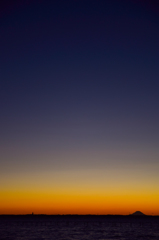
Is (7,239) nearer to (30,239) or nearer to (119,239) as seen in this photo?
(30,239)

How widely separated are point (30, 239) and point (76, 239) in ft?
39.4

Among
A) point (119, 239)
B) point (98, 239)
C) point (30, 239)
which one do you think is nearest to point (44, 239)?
point (30, 239)

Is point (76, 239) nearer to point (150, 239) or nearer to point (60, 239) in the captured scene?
point (60, 239)

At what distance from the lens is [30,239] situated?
70688 mm

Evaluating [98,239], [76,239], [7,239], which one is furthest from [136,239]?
[7,239]

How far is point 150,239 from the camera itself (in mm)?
72875

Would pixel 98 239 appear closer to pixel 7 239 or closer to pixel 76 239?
pixel 76 239

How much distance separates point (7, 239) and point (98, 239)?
2391 centimetres

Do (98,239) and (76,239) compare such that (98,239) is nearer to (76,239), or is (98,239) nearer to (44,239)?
(76,239)

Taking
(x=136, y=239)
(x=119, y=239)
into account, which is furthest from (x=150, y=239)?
(x=119, y=239)

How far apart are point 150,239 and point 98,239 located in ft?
45.8

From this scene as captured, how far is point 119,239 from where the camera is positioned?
242 feet

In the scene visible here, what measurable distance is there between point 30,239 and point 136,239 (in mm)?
28370

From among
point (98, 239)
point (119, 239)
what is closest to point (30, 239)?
point (98, 239)
